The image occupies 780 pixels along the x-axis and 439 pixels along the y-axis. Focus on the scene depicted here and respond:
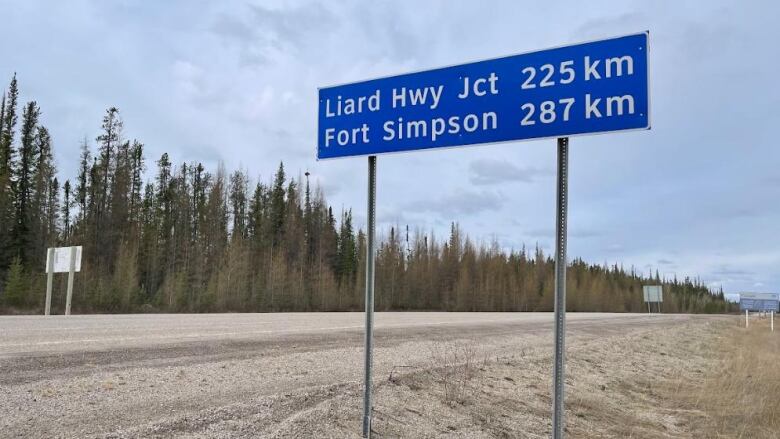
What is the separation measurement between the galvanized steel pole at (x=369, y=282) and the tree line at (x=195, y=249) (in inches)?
1301

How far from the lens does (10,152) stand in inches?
2223

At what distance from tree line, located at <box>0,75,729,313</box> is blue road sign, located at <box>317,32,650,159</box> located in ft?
109

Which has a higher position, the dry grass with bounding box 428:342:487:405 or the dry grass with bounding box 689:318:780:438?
the dry grass with bounding box 428:342:487:405

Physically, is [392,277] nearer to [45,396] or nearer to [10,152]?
[10,152]

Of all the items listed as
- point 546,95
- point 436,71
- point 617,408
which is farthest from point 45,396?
point 617,408

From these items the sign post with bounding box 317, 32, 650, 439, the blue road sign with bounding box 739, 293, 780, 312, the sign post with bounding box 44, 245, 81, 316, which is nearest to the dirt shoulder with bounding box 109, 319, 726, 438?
the sign post with bounding box 317, 32, 650, 439

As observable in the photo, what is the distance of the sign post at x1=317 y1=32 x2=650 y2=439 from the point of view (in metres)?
4.14

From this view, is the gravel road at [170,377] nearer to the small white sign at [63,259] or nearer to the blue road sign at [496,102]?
the blue road sign at [496,102]

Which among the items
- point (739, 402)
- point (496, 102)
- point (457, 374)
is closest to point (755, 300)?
point (739, 402)

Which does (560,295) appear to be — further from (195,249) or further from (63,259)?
(195,249)

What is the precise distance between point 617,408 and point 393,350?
4654mm

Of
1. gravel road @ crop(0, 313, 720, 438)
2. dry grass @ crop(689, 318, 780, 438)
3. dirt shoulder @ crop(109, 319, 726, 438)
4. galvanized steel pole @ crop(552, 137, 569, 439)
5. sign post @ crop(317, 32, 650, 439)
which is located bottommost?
dry grass @ crop(689, 318, 780, 438)

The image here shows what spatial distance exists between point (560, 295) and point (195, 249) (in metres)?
62.1

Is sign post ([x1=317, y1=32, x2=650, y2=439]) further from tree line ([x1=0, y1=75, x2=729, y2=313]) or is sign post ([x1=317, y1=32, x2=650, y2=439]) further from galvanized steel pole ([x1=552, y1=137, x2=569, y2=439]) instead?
tree line ([x1=0, y1=75, x2=729, y2=313])
